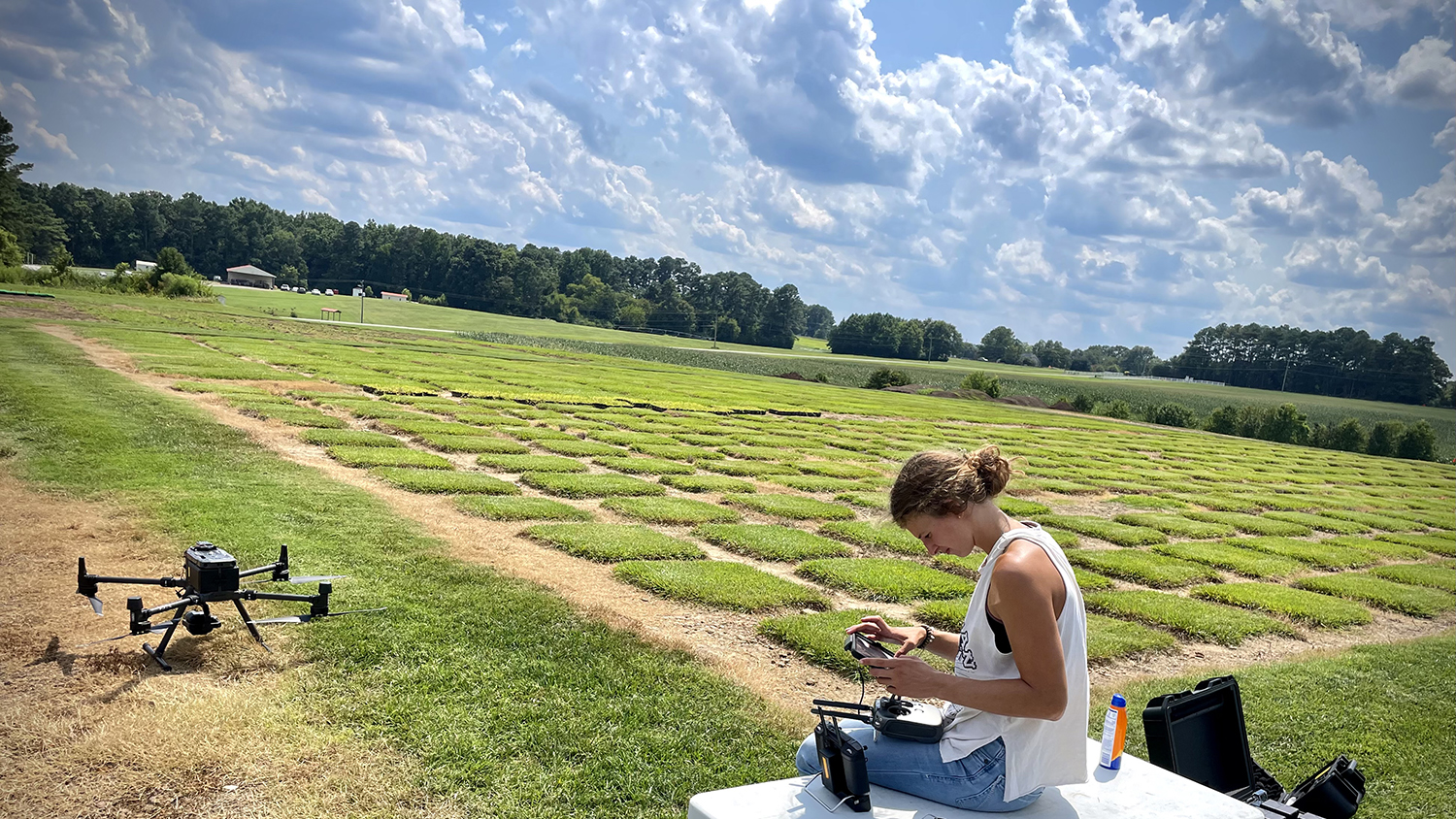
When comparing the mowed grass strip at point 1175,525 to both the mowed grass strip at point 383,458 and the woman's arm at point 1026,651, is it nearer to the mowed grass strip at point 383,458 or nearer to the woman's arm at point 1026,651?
the mowed grass strip at point 383,458

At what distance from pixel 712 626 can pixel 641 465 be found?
925cm

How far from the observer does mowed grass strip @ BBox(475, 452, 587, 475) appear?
50.9 ft

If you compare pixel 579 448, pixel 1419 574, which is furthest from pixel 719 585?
pixel 1419 574

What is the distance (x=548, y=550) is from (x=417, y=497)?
3.19m

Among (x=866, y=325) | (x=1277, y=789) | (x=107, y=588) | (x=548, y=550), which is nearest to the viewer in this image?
(x=1277, y=789)

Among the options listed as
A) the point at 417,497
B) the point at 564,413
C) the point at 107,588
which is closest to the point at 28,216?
the point at 564,413

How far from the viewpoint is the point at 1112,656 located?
331 inches

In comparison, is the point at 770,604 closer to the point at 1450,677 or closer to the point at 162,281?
the point at 1450,677

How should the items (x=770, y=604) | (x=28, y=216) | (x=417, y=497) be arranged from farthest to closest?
(x=28, y=216) → (x=417, y=497) → (x=770, y=604)

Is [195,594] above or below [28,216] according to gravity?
below

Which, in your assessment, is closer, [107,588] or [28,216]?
[107,588]

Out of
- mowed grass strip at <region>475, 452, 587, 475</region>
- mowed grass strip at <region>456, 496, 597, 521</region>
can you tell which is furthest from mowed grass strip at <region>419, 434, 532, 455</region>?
mowed grass strip at <region>456, 496, 597, 521</region>

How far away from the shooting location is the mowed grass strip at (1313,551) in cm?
1473

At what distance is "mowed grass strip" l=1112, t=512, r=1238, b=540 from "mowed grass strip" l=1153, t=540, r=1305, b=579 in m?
1.05
